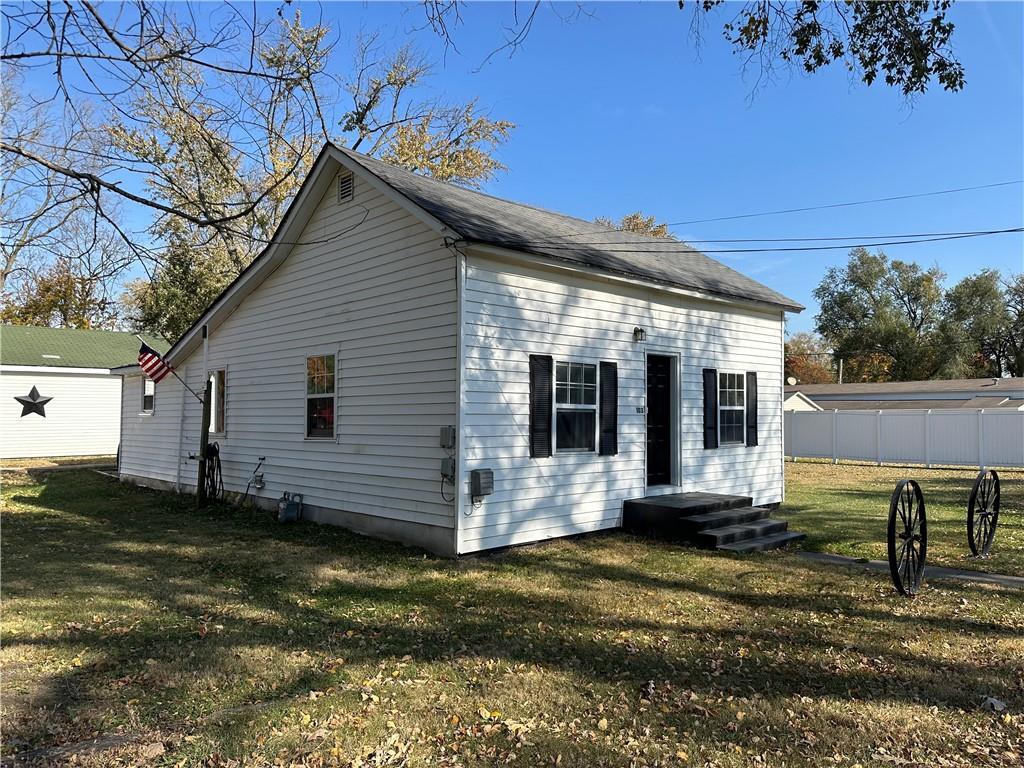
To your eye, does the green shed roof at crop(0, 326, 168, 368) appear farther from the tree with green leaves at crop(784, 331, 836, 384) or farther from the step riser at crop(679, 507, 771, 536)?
the tree with green leaves at crop(784, 331, 836, 384)

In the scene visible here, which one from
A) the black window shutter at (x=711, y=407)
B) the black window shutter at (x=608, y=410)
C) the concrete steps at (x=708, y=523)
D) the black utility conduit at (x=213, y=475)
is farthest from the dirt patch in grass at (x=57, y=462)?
the black window shutter at (x=711, y=407)

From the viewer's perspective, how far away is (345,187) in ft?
30.9

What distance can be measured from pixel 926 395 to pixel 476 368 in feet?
101

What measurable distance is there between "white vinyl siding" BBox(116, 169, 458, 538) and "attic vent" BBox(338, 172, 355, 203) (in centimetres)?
12

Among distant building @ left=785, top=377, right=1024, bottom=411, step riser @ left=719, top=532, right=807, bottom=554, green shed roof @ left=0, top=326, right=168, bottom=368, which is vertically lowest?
step riser @ left=719, top=532, right=807, bottom=554

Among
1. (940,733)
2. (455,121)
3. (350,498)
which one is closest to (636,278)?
(350,498)

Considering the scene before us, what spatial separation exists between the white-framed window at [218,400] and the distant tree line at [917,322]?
4145 cm

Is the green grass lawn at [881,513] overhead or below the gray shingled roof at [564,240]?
below

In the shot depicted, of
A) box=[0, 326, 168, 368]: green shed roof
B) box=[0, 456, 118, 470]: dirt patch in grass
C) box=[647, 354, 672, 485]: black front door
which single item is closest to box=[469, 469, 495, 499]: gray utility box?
box=[647, 354, 672, 485]: black front door

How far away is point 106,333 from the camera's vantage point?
82.2 ft

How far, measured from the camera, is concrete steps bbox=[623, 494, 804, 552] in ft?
27.2

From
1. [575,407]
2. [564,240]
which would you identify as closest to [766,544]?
[575,407]

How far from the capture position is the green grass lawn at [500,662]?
3438 mm

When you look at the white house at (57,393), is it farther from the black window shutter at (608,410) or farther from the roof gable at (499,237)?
the black window shutter at (608,410)
